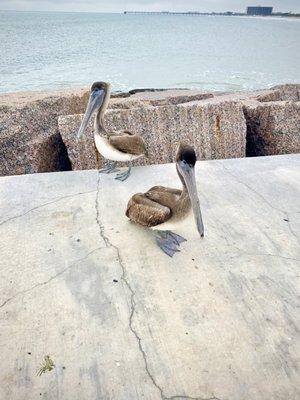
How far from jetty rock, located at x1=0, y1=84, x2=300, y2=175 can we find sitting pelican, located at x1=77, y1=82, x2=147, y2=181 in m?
0.58

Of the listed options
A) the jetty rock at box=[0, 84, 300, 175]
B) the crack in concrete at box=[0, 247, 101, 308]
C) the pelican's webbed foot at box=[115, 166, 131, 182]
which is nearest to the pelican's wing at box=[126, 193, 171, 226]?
the crack in concrete at box=[0, 247, 101, 308]

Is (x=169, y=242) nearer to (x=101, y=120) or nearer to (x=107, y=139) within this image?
(x=107, y=139)

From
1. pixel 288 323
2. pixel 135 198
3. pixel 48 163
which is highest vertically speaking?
pixel 135 198

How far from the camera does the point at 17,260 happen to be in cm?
254

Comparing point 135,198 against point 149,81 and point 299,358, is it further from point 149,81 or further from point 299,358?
point 149,81

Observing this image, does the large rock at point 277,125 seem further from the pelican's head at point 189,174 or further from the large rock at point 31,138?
the pelican's head at point 189,174

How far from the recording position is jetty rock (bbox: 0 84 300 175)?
4.44 m

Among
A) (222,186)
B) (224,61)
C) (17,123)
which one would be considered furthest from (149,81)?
(222,186)

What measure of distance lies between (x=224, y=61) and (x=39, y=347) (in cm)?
2806

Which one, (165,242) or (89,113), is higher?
(89,113)

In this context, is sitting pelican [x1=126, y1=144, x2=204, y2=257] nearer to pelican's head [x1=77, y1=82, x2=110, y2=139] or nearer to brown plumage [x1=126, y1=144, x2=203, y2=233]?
brown plumage [x1=126, y1=144, x2=203, y2=233]

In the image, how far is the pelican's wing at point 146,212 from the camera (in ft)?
8.24

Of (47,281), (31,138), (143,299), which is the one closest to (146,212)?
(143,299)

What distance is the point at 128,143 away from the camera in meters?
3.72
